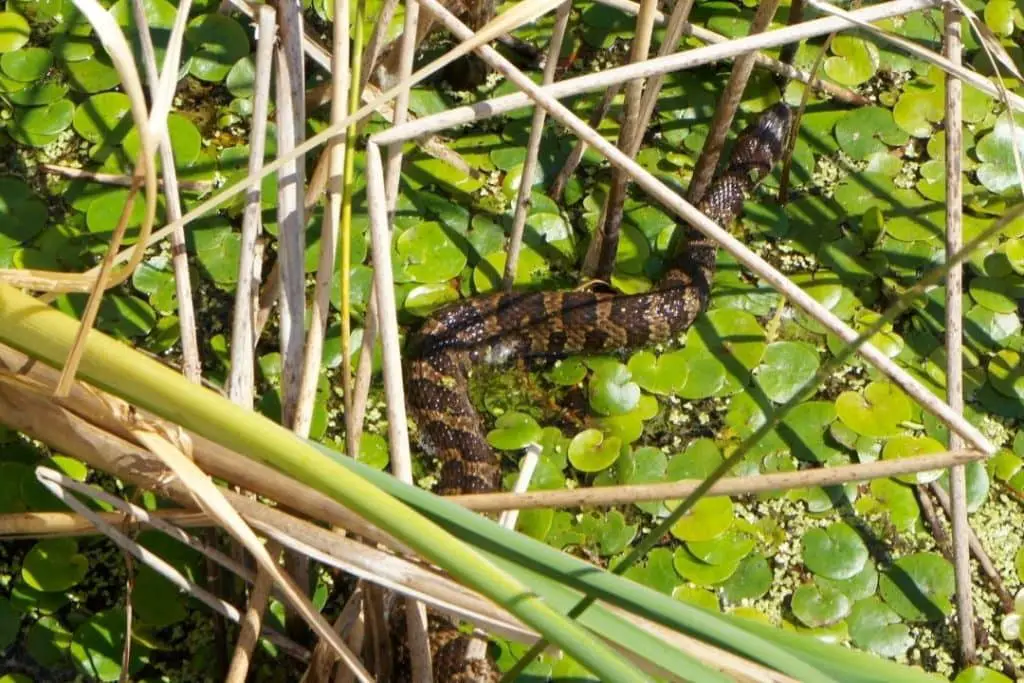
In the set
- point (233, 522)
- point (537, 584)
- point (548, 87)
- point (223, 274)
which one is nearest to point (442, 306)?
point (223, 274)

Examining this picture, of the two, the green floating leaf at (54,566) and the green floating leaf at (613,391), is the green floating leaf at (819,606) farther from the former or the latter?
the green floating leaf at (54,566)

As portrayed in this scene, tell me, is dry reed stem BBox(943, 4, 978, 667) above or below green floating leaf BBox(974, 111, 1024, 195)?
below

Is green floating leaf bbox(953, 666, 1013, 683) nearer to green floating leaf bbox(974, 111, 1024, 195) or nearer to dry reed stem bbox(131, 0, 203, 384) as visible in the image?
green floating leaf bbox(974, 111, 1024, 195)

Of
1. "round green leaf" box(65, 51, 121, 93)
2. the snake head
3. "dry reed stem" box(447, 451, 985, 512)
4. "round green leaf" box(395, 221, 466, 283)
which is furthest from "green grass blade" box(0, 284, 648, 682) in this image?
the snake head

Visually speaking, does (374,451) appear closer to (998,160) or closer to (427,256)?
(427,256)

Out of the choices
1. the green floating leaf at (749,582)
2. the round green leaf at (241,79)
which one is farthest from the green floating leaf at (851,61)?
the round green leaf at (241,79)

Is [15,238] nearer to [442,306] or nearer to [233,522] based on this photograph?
[442,306]
